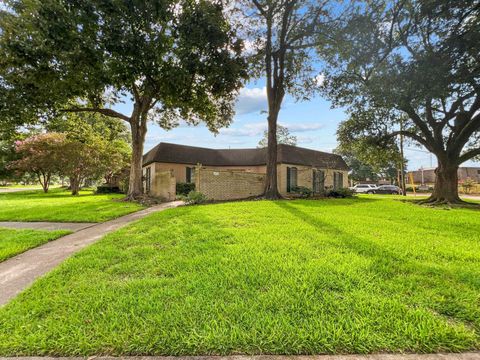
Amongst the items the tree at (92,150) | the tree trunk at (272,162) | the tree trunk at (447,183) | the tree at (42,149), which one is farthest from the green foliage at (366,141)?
the tree at (42,149)

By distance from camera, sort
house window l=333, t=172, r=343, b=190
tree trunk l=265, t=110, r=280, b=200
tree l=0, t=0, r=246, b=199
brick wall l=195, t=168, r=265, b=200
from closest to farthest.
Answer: tree l=0, t=0, r=246, b=199
brick wall l=195, t=168, r=265, b=200
tree trunk l=265, t=110, r=280, b=200
house window l=333, t=172, r=343, b=190

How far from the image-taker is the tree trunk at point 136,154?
15023 mm

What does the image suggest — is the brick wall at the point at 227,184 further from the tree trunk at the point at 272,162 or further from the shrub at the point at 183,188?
the shrub at the point at 183,188

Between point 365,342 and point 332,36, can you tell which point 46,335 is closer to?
point 365,342

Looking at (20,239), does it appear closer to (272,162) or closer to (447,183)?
(272,162)

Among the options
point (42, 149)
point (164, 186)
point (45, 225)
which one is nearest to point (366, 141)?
point (164, 186)

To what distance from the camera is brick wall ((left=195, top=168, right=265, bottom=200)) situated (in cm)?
1392

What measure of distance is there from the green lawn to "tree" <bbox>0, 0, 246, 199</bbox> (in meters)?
9.21

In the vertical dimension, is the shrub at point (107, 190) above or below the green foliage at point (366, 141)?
below

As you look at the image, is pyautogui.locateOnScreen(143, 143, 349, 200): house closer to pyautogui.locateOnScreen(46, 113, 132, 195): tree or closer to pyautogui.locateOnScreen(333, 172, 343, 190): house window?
pyautogui.locateOnScreen(333, 172, 343, 190): house window

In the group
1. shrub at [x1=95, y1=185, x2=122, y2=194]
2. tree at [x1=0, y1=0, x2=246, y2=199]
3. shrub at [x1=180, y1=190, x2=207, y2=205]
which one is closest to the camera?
tree at [x1=0, y1=0, x2=246, y2=199]

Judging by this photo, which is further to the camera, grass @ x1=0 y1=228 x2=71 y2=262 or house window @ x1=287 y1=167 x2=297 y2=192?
house window @ x1=287 y1=167 x2=297 y2=192

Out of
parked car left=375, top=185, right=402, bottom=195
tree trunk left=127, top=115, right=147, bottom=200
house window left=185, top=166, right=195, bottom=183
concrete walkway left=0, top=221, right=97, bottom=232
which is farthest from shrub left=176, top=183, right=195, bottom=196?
parked car left=375, top=185, right=402, bottom=195

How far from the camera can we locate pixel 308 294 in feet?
8.71
